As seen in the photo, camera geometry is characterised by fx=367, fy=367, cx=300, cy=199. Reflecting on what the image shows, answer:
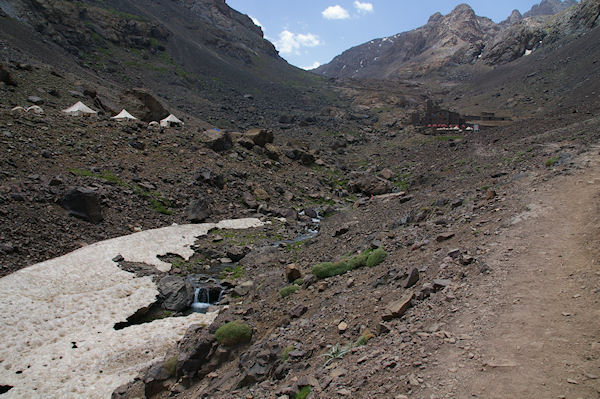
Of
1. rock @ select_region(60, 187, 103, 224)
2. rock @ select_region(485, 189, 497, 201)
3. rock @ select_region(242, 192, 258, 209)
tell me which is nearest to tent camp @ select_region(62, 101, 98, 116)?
rock @ select_region(60, 187, 103, 224)

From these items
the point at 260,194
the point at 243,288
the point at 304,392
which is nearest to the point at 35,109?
the point at 260,194

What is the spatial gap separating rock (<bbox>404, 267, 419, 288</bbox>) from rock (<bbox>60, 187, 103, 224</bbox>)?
76.7ft

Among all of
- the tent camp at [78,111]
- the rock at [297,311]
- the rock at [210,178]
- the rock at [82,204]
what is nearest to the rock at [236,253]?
the rock at [82,204]

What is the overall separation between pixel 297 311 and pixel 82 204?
20.4m

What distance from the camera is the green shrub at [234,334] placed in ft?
41.5

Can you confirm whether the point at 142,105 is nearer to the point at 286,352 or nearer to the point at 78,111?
the point at 78,111

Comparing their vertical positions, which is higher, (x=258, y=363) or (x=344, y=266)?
(x=344, y=266)

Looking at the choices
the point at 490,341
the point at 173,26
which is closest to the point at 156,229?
the point at 490,341

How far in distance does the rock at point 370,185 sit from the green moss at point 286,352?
112 feet

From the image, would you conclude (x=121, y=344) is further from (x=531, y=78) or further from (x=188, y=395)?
(x=531, y=78)

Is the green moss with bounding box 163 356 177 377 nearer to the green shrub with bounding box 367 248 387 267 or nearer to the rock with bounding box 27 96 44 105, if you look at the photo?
the green shrub with bounding box 367 248 387 267

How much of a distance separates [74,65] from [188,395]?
77.0 m

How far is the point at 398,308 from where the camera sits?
31.2 feet

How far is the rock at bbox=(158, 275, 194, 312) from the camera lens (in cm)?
1928
